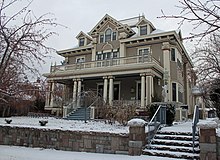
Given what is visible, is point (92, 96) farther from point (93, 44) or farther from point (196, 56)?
point (196, 56)

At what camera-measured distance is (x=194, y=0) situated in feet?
12.8

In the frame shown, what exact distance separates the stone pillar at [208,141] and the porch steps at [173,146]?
0.32 m

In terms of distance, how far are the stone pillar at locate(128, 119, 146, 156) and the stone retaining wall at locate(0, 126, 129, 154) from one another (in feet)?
0.74

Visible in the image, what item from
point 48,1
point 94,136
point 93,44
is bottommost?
point 94,136

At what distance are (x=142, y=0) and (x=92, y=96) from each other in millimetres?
15047

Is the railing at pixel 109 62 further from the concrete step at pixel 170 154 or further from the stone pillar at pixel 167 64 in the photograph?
the concrete step at pixel 170 154

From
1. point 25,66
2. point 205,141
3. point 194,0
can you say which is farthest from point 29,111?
point 194,0

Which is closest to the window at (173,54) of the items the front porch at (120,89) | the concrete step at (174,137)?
the front porch at (120,89)

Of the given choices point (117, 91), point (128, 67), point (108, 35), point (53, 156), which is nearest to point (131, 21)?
point (108, 35)

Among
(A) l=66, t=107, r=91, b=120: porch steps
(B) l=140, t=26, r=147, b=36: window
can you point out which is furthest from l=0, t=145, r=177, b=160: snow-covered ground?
(B) l=140, t=26, r=147, b=36: window

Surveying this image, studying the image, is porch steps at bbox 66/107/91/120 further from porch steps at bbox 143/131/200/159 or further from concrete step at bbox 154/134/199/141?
porch steps at bbox 143/131/200/159

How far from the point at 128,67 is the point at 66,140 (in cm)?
1053

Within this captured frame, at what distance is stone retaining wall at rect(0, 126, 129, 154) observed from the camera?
8748 mm

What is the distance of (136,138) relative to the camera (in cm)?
838
